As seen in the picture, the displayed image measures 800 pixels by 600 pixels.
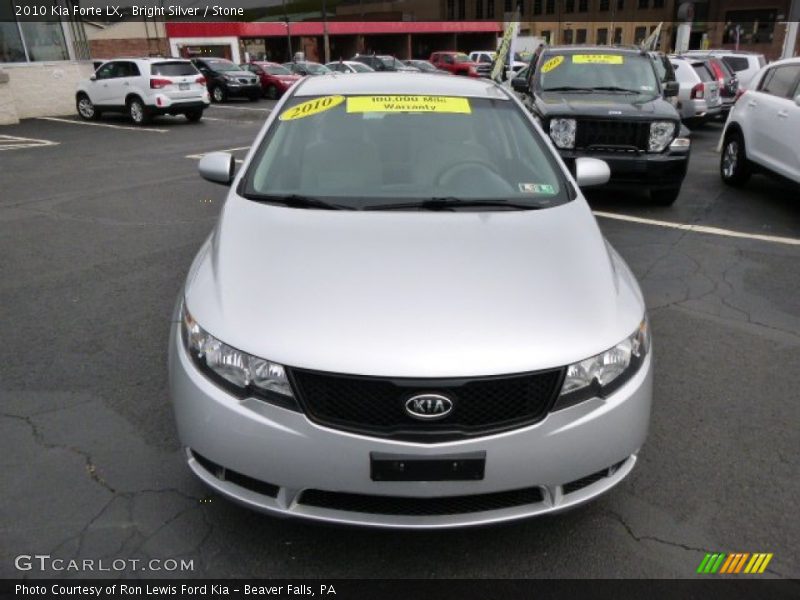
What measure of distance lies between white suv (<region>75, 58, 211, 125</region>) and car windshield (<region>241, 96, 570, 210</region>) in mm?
14829

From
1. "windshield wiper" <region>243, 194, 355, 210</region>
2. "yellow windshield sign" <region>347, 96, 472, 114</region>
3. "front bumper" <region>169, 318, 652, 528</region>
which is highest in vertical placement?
"yellow windshield sign" <region>347, 96, 472, 114</region>

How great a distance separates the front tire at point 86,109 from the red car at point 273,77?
857 cm

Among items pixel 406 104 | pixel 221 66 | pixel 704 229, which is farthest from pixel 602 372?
pixel 221 66

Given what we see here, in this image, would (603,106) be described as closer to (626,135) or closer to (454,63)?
(626,135)

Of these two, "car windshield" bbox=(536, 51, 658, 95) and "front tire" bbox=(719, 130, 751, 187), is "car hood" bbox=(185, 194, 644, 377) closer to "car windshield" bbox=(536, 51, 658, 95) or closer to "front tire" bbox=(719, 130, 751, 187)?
"car windshield" bbox=(536, 51, 658, 95)

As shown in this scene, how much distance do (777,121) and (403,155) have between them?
20.0ft

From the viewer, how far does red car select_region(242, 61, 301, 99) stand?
26.0 meters

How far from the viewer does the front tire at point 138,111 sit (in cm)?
1712

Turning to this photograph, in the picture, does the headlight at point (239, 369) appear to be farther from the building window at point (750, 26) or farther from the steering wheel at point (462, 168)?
the building window at point (750, 26)

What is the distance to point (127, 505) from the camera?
2.68m

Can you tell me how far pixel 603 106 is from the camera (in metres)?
7.43

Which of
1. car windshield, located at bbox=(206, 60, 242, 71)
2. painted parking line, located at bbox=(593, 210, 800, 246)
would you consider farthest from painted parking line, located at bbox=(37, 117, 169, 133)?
painted parking line, located at bbox=(593, 210, 800, 246)

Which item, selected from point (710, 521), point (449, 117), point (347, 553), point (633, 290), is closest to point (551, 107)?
point (449, 117)

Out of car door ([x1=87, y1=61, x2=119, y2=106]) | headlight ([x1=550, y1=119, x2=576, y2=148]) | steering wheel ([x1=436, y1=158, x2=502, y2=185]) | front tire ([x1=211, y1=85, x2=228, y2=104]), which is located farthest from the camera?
front tire ([x1=211, y1=85, x2=228, y2=104])
